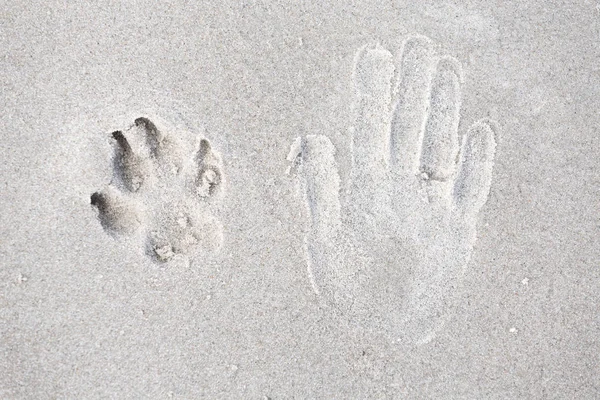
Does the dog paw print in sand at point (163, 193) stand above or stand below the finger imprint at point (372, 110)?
below

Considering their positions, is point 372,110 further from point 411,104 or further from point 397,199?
point 397,199

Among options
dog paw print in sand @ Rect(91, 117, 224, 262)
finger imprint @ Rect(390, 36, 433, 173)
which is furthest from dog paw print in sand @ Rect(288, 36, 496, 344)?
dog paw print in sand @ Rect(91, 117, 224, 262)

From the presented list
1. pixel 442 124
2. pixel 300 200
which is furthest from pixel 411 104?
pixel 300 200

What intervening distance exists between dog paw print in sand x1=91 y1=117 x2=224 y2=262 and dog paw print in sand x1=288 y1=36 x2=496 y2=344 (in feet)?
0.91

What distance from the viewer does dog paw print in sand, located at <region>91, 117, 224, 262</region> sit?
155 centimetres

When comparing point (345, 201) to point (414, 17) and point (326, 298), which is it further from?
point (414, 17)

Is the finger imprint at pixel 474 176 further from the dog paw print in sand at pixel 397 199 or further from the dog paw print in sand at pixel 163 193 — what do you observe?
the dog paw print in sand at pixel 163 193

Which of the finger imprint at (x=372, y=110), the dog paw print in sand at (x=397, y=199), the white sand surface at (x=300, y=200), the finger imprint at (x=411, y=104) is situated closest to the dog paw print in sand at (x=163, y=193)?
the white sand surface at (x=300, y=200)

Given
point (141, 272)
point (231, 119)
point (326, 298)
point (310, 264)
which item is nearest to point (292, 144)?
point (231, 119)

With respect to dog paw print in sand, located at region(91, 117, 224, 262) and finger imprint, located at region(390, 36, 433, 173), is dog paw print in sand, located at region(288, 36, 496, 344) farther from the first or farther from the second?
dog paw print in sand, located at region(91, 117, 224, 262)

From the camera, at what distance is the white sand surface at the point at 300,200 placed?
1.54 metres

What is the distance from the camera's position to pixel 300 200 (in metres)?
1.58

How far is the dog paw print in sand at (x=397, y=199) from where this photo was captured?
158 centimetres

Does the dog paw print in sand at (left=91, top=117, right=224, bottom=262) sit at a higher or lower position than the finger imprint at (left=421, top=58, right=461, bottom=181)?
lower
